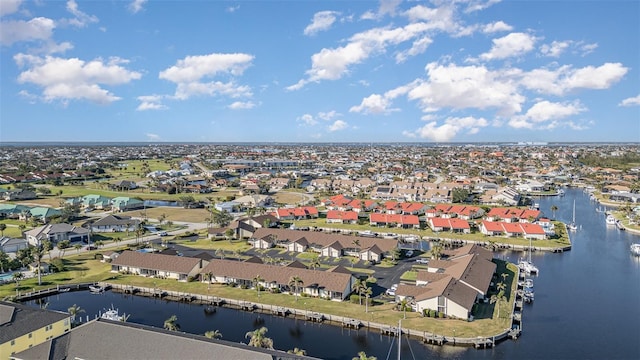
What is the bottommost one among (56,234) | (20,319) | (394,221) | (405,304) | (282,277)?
(405,304)

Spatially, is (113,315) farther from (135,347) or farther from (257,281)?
(135,347)

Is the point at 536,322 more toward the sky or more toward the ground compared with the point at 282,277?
more toward the ground

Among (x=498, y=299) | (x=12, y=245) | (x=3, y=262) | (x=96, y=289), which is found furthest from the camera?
(x=12, y=245)

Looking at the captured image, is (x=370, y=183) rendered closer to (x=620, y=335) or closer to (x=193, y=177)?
(x=193, y=177)

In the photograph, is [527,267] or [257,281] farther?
[527,267]

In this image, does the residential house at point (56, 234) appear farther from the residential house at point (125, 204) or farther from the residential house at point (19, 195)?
the residential house at point (19, 195)

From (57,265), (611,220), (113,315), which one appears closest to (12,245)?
(57,265)

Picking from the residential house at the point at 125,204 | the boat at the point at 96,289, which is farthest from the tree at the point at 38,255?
the residential house at the point at 125,204

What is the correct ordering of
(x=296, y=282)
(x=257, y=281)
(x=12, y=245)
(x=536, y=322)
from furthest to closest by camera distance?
(x=12, y=245) → (x=257, y=281) → (x=296, y=282) → (x=536, y=322)
